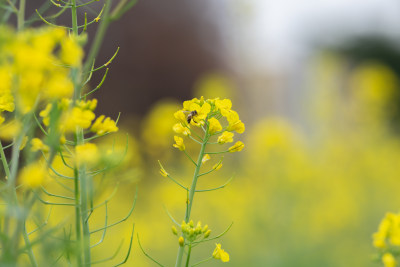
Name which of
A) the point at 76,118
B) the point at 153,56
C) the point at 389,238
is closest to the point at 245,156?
the point at 153,56

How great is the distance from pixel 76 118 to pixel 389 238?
1093 mm

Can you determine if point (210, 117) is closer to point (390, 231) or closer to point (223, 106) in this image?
point (223, 106)

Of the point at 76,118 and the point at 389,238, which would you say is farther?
the point at 389,238

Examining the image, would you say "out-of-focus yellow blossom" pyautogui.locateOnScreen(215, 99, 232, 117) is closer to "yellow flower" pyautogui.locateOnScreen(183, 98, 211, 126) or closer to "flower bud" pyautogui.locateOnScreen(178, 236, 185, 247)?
"yellow flower" pyautogui.locateOnScreen(183, 98, 211, 126)

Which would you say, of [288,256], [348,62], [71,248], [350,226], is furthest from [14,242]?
[348,62]

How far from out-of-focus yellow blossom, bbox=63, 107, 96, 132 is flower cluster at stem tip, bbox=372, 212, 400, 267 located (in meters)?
1.01

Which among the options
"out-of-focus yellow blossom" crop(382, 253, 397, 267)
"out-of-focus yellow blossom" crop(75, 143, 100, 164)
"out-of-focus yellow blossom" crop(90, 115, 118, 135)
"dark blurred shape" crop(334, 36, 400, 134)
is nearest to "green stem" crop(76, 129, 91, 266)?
"out-of-focus yellow blossom" crop(90, 115, 118, 135)

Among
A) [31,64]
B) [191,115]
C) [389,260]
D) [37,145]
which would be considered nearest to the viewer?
[31,64]

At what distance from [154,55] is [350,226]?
600 cm

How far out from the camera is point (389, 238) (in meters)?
1.70

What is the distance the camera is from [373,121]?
7.96 m

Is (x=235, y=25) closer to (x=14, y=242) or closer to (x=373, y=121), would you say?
(x=373, y=121)

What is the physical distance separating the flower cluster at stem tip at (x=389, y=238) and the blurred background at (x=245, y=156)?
77 cm

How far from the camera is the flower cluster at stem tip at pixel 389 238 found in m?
1.65
